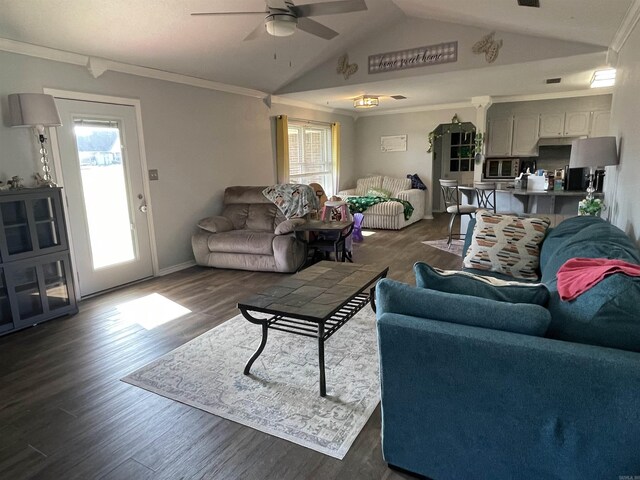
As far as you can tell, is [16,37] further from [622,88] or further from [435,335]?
[622,88]

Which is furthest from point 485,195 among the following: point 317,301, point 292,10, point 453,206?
point 317,301

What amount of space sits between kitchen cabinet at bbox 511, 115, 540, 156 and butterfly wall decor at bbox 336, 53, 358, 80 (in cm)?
402

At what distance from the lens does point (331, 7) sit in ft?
9.22

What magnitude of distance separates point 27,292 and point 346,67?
15.8ft

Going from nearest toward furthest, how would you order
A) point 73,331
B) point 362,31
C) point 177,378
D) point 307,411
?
1. point 307,411
2. point 177,378
3. point 73,331
4. point 362,31

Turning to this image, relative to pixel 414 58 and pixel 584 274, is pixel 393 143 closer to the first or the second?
pixel 414 58

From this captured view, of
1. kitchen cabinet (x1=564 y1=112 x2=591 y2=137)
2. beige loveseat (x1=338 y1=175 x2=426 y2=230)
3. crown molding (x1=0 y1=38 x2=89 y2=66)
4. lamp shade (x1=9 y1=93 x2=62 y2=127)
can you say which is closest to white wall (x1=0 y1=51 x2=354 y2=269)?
crown molding (x1=0 y1=38 x2=89 y2=66)

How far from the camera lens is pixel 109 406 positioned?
7.30 feet

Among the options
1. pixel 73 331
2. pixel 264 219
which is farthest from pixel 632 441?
pixel 264 219

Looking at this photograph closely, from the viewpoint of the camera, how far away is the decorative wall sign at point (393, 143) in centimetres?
887

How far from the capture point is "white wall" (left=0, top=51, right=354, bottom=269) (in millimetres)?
3482

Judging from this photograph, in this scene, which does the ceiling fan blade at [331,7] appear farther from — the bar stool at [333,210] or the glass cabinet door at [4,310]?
the glass cabinet door at [4,310]

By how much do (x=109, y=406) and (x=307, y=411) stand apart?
114 cm

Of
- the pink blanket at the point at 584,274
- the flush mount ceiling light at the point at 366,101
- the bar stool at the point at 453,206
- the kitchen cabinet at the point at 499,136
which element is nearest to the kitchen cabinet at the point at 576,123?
the kitchen cabinet at the point at 499,136
